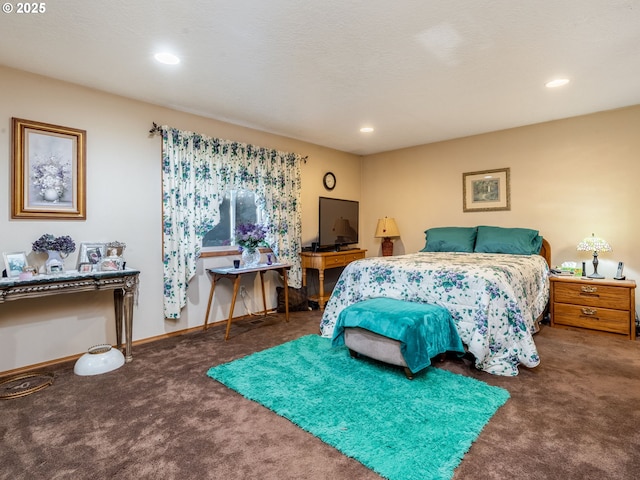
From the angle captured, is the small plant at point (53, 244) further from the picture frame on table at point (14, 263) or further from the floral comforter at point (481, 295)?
the floral comforter at point (481, 295)

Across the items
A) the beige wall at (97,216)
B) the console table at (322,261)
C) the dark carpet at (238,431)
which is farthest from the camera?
the console table at (322,261)

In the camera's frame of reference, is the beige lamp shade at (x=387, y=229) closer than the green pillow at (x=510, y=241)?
No

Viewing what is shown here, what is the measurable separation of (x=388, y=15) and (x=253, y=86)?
142 cm

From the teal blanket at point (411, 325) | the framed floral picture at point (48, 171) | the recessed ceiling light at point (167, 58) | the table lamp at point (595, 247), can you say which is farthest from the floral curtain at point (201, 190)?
the table lamp at point (595, 247)

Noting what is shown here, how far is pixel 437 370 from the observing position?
8.35 ft

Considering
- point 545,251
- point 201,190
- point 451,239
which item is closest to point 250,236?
point 201,190

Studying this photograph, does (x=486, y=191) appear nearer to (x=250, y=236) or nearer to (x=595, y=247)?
(x=595, y=247)

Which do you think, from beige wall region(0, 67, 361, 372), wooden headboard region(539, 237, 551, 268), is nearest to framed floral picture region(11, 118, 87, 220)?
beige wall region(0, 67, 361, 372)

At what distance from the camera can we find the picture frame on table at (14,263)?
246 cm

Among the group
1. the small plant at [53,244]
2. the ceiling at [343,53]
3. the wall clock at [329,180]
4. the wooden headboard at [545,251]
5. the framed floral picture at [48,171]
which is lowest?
the wooden headboard at [545,251]

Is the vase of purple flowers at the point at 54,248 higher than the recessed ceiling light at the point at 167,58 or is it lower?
lower

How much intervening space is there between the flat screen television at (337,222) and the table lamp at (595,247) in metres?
2.91

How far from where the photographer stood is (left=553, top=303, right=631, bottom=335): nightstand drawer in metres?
3.26

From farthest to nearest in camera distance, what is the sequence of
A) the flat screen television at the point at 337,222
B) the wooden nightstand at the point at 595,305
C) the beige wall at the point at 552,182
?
the flat screen television at the point at 337,222, the beige wall at the point at 552,182, the wooden nightstand at the point at 595,305
